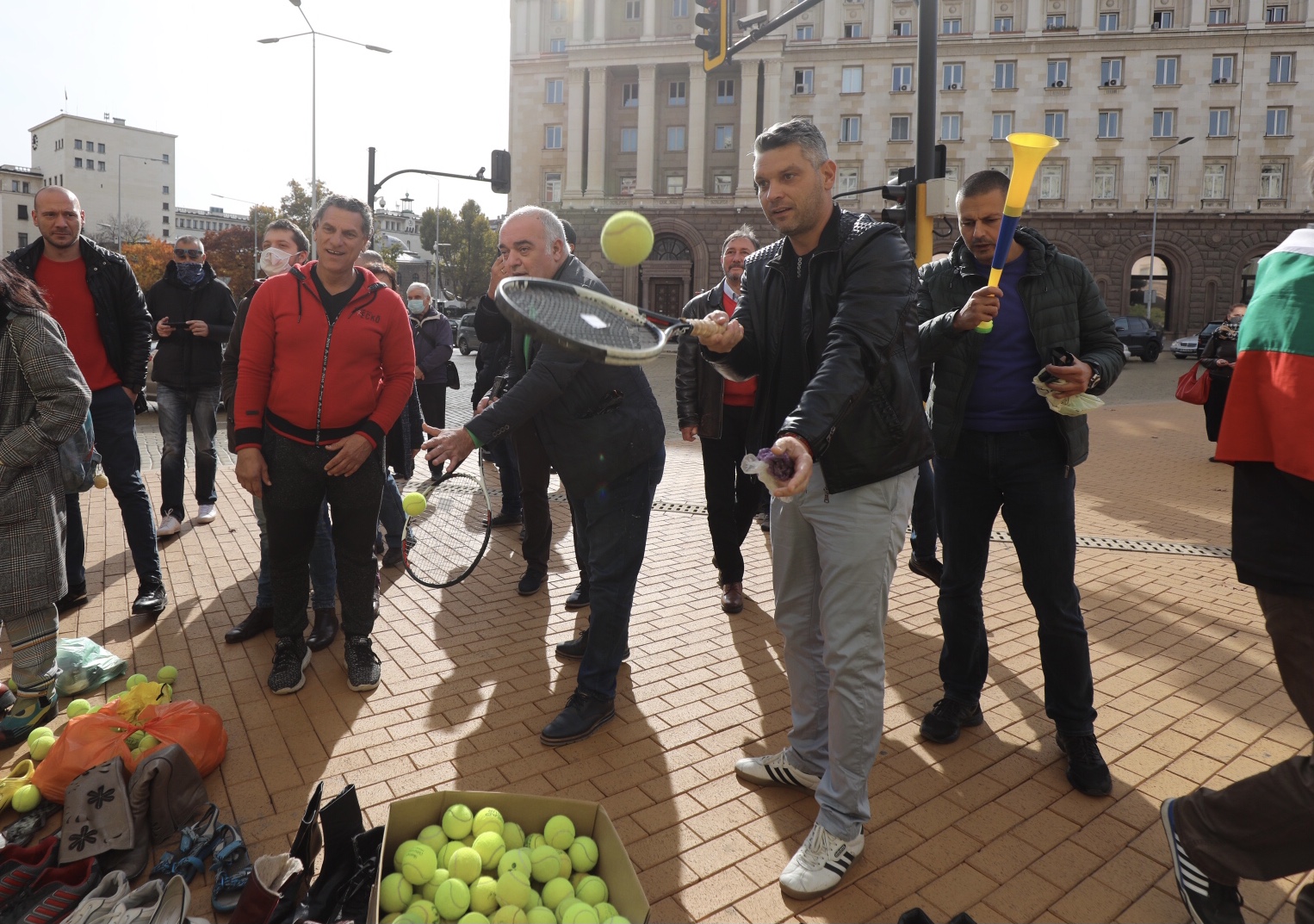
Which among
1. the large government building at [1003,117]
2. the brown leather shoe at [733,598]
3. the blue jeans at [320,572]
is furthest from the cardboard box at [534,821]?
the large government building at [1003,117]

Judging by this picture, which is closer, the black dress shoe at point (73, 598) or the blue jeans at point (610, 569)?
the blue jeans at point (610, 569)

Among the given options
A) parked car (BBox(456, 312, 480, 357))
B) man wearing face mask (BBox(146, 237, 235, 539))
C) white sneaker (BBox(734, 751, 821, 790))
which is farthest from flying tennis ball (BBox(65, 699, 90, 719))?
parked car (BBox(456, 312, 480, 357))

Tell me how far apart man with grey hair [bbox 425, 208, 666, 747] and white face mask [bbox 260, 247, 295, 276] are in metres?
2.48

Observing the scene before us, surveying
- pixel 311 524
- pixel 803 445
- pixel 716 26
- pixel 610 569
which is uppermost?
pixel 716 26

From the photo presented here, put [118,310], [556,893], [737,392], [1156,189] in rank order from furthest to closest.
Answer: [1156,189]
[737,392]
[118,310]
[556,893]

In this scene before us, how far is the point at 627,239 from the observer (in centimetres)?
334

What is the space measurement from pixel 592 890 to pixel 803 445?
1464mm

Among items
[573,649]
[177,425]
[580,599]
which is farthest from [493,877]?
[177,425]

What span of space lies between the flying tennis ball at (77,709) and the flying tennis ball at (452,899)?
7.54 ft

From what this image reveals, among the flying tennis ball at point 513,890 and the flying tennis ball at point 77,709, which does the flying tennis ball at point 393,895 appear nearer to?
the flying tennis ball at point 513,890

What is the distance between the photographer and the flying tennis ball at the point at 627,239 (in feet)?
11.0

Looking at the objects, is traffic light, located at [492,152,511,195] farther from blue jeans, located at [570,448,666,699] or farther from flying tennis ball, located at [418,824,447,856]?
flying tennis ball, located at [418,824,447,856]

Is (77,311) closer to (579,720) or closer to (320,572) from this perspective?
(320,572)

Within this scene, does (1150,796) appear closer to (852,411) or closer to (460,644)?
(852,411)
